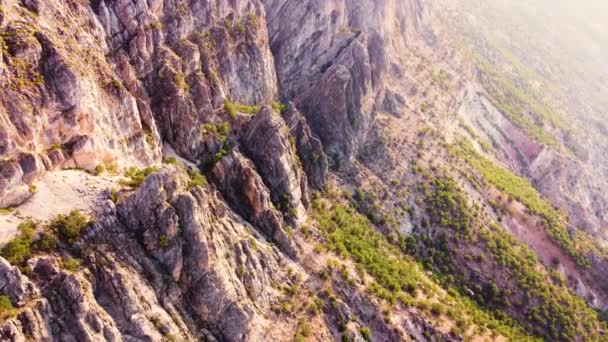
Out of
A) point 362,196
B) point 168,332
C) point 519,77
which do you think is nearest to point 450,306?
point 362,196

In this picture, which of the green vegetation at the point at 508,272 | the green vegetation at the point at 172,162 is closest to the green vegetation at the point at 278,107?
the green vegetation at the point at 172,162

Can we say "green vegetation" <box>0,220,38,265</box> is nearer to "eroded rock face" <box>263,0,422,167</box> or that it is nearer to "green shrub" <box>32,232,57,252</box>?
"green shrub" <box>32,232,57,252</box>

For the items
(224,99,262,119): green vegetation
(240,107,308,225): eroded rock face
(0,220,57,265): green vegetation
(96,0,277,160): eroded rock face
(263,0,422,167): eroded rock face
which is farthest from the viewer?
(263,0,422,167): eroded rock face

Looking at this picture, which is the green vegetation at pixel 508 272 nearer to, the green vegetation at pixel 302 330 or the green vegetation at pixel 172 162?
the green vegetation at pixel 302 330

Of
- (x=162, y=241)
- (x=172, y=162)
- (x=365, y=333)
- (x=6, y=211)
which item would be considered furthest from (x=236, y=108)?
(x=365, y=333)

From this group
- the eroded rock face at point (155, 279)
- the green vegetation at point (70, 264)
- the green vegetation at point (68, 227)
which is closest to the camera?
the eroded rock face at point (155, 279)

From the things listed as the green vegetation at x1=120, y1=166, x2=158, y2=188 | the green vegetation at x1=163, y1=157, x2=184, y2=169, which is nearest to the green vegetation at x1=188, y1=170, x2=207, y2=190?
the green vegetation at x1=163, y1=157, x2=184, y2=169

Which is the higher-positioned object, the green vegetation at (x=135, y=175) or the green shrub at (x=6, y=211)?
the green vegetation at (x=135, y=175)
